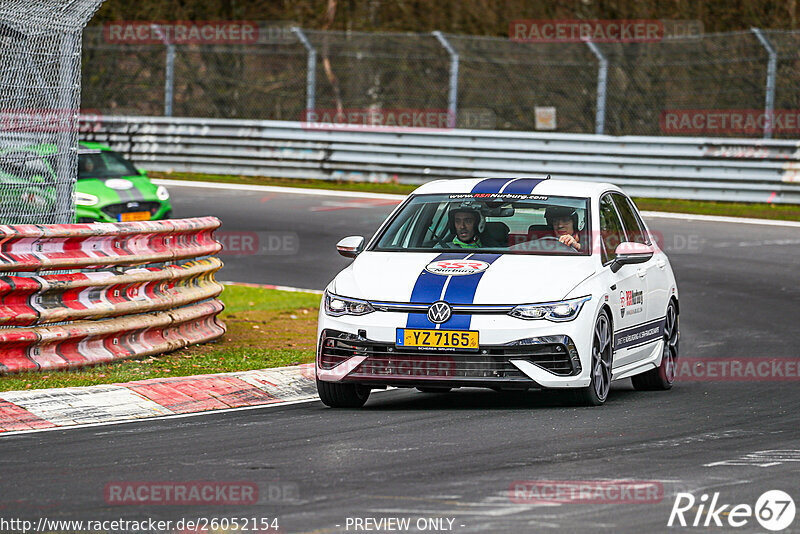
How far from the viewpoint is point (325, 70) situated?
28859mm

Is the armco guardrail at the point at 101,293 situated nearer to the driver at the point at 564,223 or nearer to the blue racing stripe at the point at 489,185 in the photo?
the blue racing stripe at the point at 489,185

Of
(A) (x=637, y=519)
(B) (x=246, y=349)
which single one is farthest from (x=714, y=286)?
(A) (x=637, y=519)

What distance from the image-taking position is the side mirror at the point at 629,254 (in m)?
9.77

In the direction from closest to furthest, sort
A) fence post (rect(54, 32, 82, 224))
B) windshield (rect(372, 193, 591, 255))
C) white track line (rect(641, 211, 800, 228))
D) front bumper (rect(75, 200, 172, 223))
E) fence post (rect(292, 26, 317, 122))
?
windshield (rect(372, 193, 591, 255))
fence post (rect(54, 32, 82, 224))
front bumper (rect(75, 200, 172, 223))
white track line (rect(641, 211, 800, 228))
fence post (rect(292, 26, 317, 122))

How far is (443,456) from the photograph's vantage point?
7480mm

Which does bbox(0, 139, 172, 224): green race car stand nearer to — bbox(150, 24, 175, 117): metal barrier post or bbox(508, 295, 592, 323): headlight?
bbox(150, 24, 175, 117): metal barrier post

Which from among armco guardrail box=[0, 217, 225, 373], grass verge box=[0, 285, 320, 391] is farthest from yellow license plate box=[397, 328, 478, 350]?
armco guardrail box=[0, 217, 225, 373]

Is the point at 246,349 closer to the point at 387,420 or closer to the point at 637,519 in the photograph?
the point at 387,420

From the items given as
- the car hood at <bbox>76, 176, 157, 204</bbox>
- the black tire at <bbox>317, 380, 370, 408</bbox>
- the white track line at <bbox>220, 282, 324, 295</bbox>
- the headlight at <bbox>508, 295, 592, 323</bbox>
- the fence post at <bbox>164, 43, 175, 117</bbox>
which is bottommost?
the white track line at <bbox>220, 282, 324, 295</bbox>

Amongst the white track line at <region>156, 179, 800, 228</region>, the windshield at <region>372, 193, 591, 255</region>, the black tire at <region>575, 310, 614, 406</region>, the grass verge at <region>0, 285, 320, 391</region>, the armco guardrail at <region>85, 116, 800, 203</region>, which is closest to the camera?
the black tire at <region>575, 310, 614, 406</region>

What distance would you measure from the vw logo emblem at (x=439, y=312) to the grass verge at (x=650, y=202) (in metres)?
14.4

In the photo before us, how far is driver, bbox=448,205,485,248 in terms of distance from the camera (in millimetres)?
9906

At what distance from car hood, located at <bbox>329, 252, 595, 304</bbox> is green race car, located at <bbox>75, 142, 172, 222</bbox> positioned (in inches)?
422

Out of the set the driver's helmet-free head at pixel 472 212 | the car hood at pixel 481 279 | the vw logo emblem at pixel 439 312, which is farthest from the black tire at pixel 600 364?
the driver's helmet-free head at pixel 472 212
